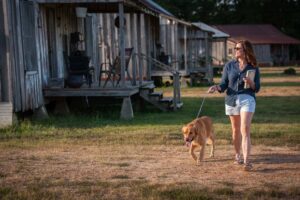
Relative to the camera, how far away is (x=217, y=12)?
229 feet

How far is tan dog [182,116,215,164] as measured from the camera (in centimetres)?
845

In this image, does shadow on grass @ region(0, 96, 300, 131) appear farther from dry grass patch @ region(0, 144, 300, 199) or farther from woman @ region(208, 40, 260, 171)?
woman @ region(208, 40, 260, 171)

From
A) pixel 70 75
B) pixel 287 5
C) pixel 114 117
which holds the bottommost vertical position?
pixel 114 117

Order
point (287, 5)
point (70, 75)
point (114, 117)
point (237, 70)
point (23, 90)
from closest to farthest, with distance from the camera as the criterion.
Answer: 1. point (237, 70)
2. point (23, 90)
3. point (114, 117)
4. point (70, 75)
5. point (287, 5)

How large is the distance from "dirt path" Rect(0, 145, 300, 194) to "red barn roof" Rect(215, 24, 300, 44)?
4927 centimetres

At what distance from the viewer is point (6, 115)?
12.8 m

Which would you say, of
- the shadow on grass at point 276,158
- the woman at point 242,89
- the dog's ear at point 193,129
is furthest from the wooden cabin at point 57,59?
the woman at point 242,89

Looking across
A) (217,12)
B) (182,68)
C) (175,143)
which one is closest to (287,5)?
(217,12)

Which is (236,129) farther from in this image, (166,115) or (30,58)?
(30,58)

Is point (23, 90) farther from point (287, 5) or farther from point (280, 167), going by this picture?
point (287, 5)

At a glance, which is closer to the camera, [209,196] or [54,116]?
[209,196]

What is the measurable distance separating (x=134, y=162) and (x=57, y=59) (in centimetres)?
851

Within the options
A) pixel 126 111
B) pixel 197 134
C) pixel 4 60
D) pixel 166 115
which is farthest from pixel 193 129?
pixel 166 115

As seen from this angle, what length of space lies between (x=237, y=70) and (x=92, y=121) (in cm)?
644
